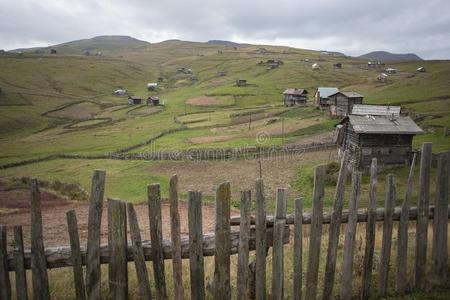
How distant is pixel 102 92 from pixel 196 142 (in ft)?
281

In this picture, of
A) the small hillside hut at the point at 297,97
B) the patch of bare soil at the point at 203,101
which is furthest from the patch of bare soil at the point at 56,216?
the patch of bare soil at the point at 203,101

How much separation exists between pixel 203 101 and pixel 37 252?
300 feet

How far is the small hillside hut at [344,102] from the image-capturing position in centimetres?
6241

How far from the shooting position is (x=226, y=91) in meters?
106

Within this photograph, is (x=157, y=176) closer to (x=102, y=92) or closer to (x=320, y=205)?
(x=320, y=205)

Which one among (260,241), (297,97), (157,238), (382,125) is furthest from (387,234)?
(297,97)

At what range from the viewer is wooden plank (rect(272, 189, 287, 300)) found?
543 cm

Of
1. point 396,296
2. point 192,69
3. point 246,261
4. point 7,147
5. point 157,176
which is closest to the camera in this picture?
point 246,261

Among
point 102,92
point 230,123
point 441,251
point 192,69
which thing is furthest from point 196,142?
point 192,69

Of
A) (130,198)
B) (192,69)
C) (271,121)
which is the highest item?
(192,69)

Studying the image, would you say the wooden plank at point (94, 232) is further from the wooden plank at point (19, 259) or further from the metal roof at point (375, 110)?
the metal roof at point (375, 110)

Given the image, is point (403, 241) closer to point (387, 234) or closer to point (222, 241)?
point (387, 234)

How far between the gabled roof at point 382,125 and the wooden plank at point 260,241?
89.4ft

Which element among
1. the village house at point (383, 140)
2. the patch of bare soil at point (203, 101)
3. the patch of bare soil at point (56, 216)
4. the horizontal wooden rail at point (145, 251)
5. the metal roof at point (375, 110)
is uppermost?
the patch of bare soil at point (203, 101)
